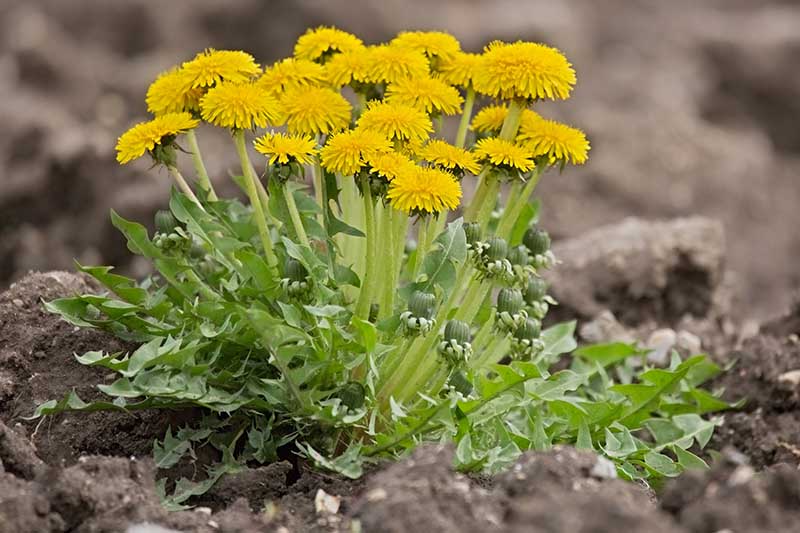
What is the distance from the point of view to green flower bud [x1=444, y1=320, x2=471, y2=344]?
3170 millimetres

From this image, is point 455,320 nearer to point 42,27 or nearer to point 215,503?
point 215,503

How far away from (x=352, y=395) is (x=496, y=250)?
56cm

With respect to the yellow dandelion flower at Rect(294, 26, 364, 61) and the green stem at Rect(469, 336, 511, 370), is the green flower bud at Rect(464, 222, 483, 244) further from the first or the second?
the yellow dandelion flower at Rect(294, 26, 364, 61)

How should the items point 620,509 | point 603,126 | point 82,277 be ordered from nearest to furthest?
point 620,509 < point 82,277 < point 603,126

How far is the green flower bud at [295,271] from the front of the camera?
3219 millimetres

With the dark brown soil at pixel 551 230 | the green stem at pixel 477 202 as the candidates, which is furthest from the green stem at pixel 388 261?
the dark brown soil at pixel 551 230

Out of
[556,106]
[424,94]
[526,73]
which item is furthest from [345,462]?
[556,106]

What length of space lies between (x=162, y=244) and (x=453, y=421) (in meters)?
0.98

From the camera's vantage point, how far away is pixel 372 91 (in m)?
3.48

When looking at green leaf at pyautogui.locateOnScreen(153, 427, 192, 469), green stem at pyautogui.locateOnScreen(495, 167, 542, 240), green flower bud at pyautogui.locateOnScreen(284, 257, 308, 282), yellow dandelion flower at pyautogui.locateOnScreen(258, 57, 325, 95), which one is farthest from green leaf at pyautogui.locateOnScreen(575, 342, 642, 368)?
green leaf at pyautogui.locateOnScreen(153, 427, 192, 469)

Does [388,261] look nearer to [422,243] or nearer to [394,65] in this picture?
[422,243]

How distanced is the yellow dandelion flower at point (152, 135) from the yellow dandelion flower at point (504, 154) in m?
0.80

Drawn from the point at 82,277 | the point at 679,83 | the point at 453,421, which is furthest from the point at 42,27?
the point at 453,421

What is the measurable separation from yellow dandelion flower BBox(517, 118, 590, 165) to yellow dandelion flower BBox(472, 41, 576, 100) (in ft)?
0.33
